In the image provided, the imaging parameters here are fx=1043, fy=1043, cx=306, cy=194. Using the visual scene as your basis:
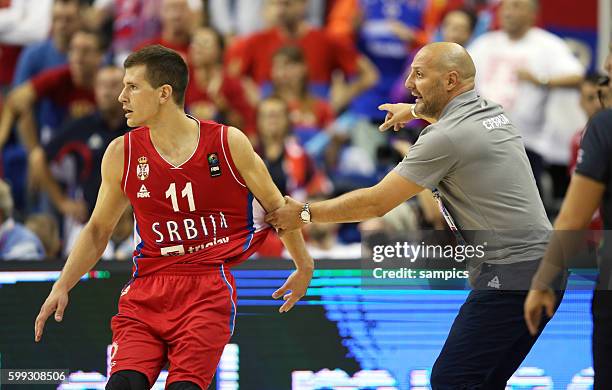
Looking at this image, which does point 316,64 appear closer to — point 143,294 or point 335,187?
Answer: point 335,187

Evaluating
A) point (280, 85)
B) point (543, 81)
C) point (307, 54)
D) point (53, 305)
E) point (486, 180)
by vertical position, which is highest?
point (307, 54)

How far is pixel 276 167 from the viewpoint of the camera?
8.80 m

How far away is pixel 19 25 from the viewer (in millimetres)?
10133

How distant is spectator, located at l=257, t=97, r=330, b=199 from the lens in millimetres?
8961

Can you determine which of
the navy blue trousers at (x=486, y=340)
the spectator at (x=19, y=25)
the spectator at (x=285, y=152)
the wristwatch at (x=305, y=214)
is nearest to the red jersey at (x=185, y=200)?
the wristwatch at (x=305, y=214)

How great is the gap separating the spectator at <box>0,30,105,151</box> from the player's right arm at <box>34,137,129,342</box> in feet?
14.9

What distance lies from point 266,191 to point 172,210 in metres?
0.46

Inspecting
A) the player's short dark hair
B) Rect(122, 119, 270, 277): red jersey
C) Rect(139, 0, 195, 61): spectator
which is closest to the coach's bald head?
Rect(122, 119, 270, 277): red jersey

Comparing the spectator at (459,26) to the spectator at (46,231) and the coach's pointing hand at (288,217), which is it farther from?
the coach's pointing hand at (288,217)

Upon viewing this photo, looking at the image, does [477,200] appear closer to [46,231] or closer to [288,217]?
[288,217]

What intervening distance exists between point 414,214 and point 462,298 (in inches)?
95.5

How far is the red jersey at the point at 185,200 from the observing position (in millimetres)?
4910

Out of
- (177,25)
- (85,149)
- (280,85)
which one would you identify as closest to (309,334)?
(85,149)
